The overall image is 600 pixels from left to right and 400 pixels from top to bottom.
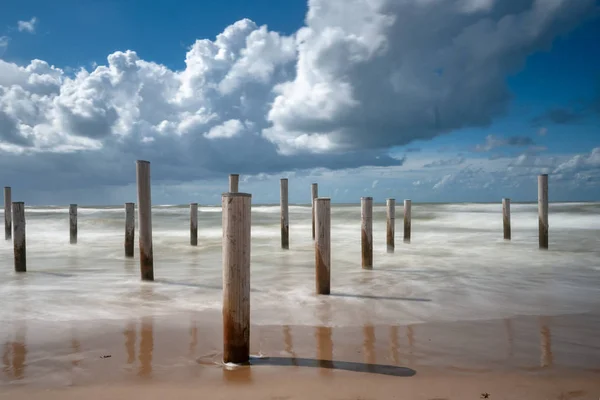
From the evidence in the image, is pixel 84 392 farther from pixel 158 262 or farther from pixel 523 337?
pixel 158 262

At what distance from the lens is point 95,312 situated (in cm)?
670

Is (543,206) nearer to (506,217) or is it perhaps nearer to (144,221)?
(506,217)

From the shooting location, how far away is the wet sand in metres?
3.83

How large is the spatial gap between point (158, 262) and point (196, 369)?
894 centimetres

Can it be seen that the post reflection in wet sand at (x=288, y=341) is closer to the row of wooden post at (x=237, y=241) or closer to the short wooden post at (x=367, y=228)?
the row of wooden post at (x=237, y=241)

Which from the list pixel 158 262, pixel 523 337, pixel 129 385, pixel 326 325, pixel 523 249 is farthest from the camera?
pixel 523 249

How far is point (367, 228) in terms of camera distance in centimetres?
1060

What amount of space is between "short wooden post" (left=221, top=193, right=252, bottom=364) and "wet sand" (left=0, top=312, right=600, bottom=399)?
0.20m

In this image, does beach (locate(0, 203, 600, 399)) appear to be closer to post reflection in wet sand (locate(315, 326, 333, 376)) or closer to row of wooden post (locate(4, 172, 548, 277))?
post reflection in wet sand (locate(315, 326, 333, 376))

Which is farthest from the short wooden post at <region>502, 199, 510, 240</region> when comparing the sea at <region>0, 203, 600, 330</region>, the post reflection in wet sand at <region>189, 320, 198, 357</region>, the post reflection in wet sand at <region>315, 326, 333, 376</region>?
the post reflection in wet sand at <region>189, 320, 198, 357</region>

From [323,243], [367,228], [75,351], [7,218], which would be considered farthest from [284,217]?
[7,218]

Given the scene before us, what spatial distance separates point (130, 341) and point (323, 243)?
3.57 meters

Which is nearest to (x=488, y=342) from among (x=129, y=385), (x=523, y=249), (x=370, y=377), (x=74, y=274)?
(x=370, y=377)

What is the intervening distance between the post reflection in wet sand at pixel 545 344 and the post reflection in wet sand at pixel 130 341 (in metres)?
4.06
